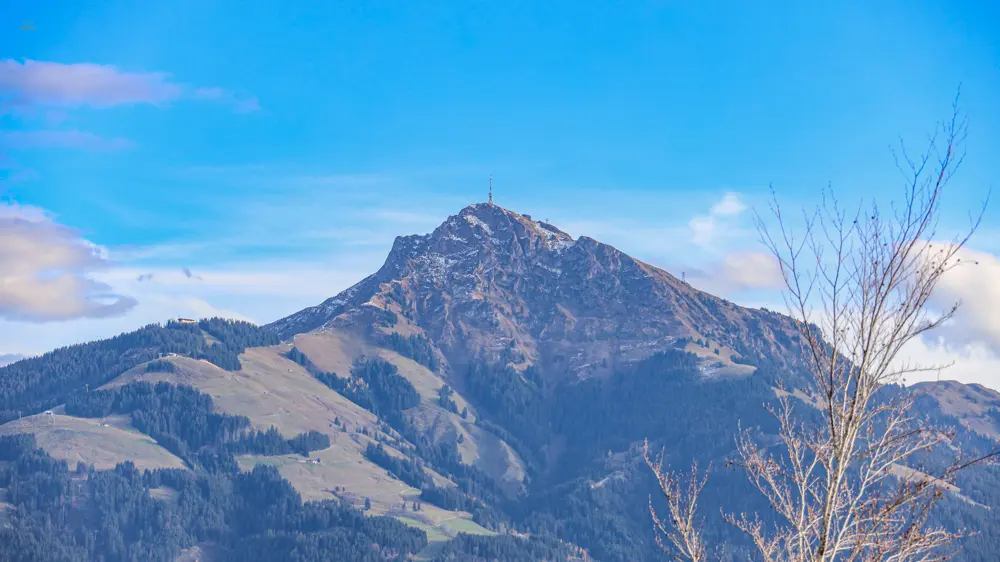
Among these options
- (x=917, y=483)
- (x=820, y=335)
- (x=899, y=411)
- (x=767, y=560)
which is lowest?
(x=767, y=560)

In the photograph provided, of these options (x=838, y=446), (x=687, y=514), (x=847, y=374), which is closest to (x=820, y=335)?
(x=847, y=374)

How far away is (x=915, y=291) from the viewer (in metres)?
26.2

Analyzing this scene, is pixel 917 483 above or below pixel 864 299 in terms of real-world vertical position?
Answer: below

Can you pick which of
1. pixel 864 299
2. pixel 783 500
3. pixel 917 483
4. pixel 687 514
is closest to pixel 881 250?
pixel 864 299

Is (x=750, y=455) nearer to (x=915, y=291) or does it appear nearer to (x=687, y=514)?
(x=687, y=514)

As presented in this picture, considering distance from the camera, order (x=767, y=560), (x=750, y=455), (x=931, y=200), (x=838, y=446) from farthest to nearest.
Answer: (x=750, y=455) → (x=767, y=560) → (x=838, y=446) → (x=931, y=200)

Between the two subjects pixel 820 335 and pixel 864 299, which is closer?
pixel 864 299

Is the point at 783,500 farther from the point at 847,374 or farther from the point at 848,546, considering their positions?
the point at 847,374

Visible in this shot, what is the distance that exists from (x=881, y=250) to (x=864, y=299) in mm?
1375

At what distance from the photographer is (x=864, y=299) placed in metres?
26.8

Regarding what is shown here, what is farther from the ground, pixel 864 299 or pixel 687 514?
pixel 864 299

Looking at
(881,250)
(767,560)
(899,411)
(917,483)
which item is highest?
(881,250)

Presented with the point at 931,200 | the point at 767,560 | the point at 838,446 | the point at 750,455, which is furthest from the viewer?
the point at 750,455

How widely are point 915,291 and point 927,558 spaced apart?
24.7ft
